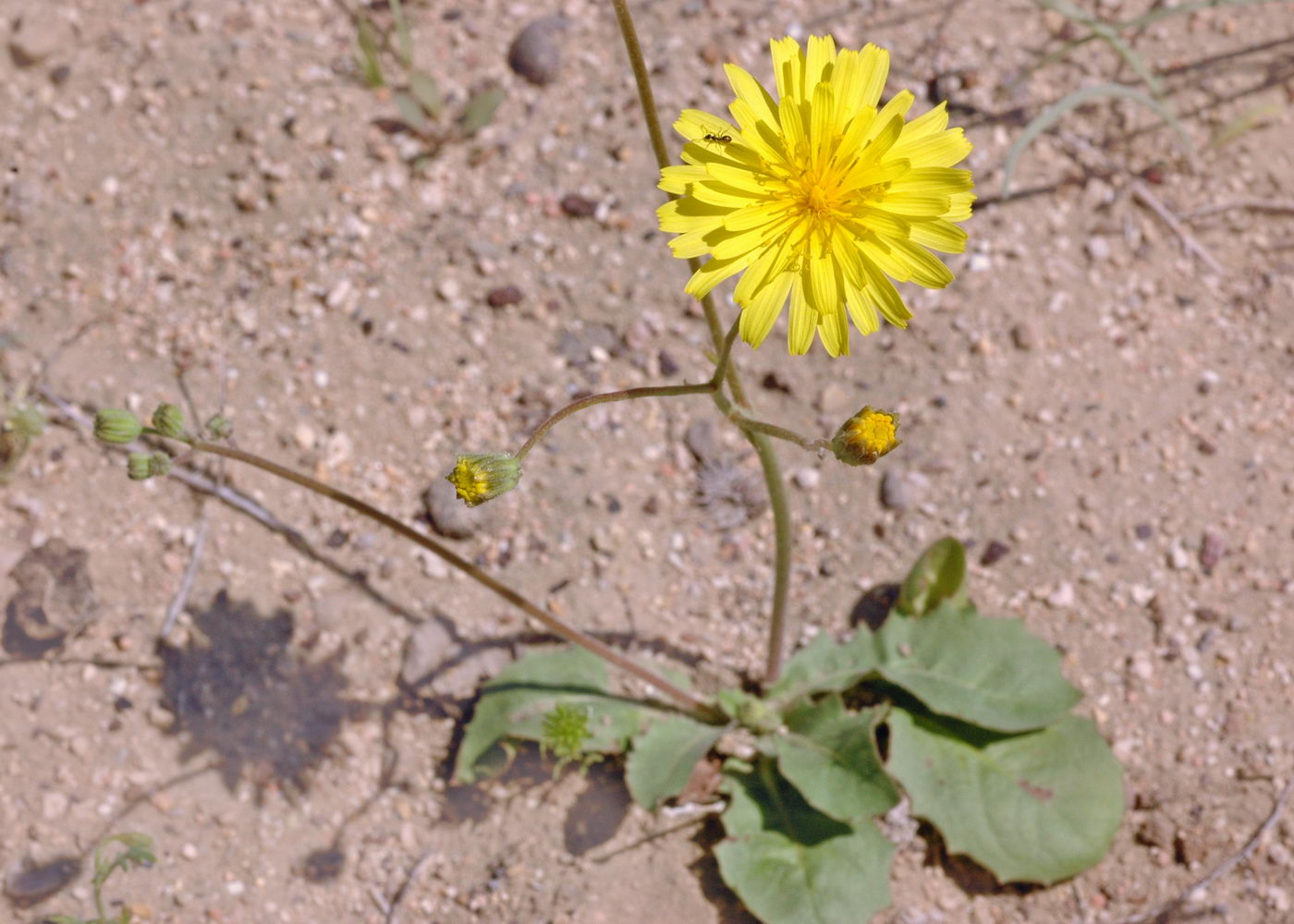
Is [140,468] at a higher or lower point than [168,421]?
lower

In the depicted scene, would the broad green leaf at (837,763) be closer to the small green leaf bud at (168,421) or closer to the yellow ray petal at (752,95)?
the yellow ray petal at (752,95)

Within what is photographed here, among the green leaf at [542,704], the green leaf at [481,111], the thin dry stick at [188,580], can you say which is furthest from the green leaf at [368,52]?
the green leaf at [542,704]

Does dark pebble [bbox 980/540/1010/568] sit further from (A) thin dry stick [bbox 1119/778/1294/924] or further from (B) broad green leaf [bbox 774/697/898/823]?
(A) thin dry stick [bbox 1119/778/1294/924]

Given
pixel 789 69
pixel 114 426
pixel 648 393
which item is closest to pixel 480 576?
pixel 648 393

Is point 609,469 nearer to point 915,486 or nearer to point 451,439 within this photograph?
point 451,439

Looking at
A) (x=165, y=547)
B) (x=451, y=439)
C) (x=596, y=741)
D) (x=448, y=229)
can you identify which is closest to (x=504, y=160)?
(x=448, y=229)

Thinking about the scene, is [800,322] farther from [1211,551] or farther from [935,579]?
[1211,551]

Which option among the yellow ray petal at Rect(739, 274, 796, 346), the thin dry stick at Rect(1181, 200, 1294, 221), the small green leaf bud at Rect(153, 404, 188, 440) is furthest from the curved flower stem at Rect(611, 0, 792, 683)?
the thin dry stick at Rect(1181, 200, 1294, 221)
